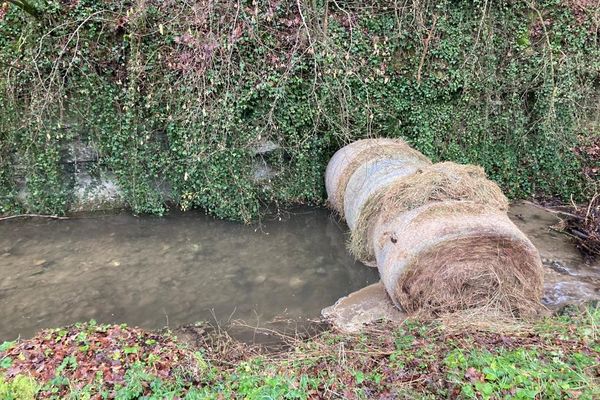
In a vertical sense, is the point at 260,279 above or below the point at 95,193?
below

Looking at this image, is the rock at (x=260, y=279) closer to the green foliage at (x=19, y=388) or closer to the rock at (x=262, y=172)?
the rock at (x=262, y=172)

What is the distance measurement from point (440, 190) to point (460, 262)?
0.99 meters

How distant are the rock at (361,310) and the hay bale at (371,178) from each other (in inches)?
43.0

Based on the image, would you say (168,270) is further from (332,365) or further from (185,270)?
(332,365)

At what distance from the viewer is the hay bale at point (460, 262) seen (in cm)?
547

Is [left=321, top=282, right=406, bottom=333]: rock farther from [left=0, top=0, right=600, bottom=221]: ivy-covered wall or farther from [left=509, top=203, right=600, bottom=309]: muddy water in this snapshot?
[left=0, top=0, right=600, bottom=221]: ivy-covered wall

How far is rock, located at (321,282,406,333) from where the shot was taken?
6.16 metres

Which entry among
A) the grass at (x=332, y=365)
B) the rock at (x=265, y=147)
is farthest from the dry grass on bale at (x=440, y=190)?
the rock at (x=265, y=147)

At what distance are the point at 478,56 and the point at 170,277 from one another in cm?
759

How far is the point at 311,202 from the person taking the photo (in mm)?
10133

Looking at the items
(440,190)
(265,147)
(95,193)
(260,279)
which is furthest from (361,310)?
(95,193)

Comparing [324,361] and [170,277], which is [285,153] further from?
[324,361]

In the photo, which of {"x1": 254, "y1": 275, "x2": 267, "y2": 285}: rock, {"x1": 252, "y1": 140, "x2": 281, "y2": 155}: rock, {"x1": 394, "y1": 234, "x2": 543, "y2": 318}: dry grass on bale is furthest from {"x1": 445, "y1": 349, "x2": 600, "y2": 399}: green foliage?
{"x1": 252, "y1": 140, "x2": 281, "y2": 155}: rock

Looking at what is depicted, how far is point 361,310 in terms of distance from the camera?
6.54 m
